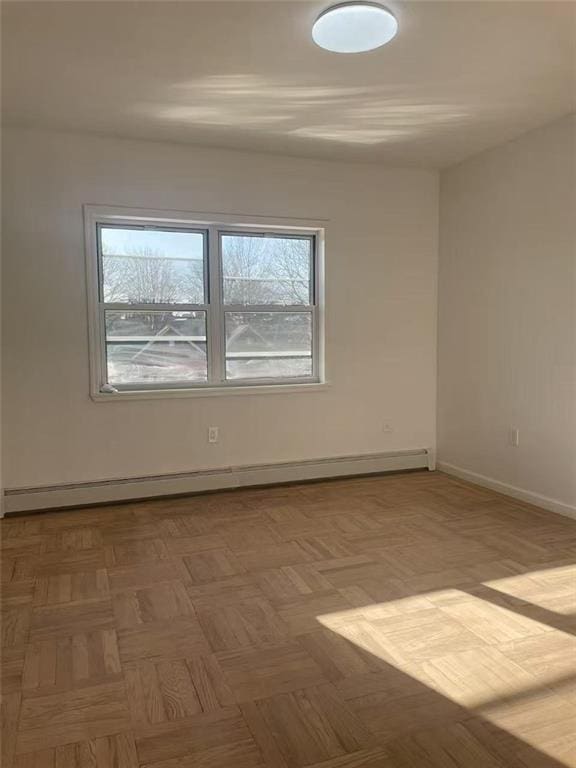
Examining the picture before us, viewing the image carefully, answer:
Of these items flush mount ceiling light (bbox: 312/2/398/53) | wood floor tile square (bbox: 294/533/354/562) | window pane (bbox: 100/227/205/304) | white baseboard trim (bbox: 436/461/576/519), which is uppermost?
flush mount ceiling light (bbox: 312/2/398/53)

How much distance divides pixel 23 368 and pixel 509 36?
3291mm

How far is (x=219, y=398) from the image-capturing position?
4246 millimetres

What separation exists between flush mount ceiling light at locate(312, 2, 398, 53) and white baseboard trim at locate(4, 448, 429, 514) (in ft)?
9.42

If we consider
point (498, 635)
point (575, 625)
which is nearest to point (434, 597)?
point (498, 635)

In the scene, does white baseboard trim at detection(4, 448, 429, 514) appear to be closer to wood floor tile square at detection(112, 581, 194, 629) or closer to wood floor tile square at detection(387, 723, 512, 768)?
wood floor tile square at detection(112, 581, 194, 629)

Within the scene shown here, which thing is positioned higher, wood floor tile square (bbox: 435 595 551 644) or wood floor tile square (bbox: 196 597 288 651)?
wood floor tile square (bbox: 435 595 551 644)

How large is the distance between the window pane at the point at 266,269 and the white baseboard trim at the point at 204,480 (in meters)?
1.30

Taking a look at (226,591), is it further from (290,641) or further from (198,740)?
(198,740)

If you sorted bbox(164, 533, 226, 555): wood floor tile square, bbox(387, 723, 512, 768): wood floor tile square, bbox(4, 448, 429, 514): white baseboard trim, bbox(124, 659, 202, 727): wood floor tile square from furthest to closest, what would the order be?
bbox(4, 448, 429, 514): white baseboard trim < bbox(164, 533, 226, 555): wood floor tile square < bbox(124, 659, 202, 727): wood floor tile square < bbox(387, 723, 512, 768): wood floor tile square

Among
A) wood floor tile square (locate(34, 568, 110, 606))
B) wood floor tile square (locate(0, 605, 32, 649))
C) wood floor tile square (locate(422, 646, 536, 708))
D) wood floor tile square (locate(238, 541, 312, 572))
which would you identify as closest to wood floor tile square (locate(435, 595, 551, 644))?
wood floor tile square (locate(422, 646, 536, 708))

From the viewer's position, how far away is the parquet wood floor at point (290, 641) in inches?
64.6

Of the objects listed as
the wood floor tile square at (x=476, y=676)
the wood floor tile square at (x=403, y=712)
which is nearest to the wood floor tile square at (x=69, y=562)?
the wood floor tile square at (x=403, y=712)

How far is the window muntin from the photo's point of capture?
403cm

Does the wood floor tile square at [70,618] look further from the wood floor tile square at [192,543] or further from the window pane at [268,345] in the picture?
the window pane at [268,345]
